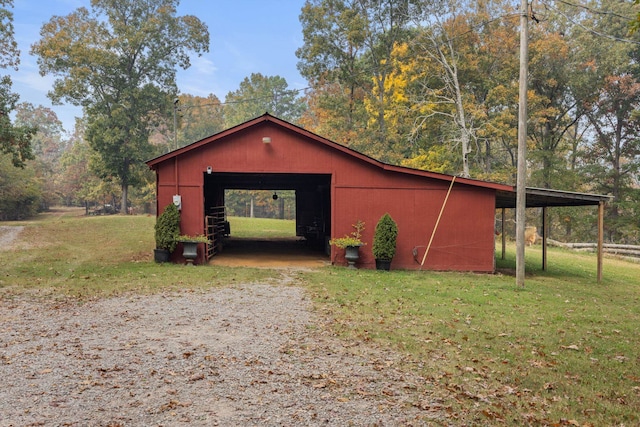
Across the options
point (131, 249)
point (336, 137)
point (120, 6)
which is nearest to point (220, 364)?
point (131, 249)

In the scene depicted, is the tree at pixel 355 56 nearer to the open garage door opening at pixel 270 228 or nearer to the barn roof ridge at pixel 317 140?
the open garage door opening at pixel 270 228

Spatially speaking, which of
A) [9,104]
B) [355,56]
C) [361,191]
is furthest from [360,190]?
[355,56]

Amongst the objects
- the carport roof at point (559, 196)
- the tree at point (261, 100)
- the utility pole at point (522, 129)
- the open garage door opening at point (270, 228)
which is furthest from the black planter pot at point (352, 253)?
the tree at point (261, 100)

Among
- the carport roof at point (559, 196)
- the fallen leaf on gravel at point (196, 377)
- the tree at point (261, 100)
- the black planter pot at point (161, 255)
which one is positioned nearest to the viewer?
the fallen leaf on gravel at point (196, 377)

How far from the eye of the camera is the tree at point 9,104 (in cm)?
1170

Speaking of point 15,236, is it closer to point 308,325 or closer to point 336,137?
point 308,325

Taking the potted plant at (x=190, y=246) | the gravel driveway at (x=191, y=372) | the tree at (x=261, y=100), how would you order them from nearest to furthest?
1. the gravel driveway at (x=191, y=372)
2. the potted plant at (x=190, y=246)
3. the tree at (x=261, y=100)

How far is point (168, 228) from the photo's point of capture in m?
11.6

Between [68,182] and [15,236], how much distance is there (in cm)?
2726

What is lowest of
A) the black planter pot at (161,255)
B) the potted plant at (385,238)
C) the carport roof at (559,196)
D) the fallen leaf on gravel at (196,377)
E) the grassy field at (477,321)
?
the grassy field at (477,321)

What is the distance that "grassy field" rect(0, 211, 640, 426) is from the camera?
12.0ft

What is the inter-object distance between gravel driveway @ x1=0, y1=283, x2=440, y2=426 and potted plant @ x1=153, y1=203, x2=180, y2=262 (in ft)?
15.9

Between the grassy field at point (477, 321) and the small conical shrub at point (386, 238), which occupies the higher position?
the small conical shrub at point (386, 238)

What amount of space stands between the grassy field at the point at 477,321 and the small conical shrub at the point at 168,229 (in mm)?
664
